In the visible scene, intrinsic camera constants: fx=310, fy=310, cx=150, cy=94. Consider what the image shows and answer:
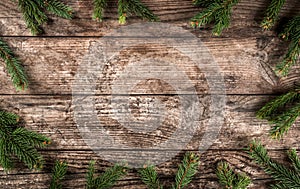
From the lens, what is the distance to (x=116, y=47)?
4.02 ft

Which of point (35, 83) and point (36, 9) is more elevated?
point (36, 9)

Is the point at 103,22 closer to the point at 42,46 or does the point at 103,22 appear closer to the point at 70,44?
the point at 70,44

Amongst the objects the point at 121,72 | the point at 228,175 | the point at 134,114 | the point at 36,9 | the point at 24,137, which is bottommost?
the point at 228,175

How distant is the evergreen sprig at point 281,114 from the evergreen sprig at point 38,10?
2.74 feet

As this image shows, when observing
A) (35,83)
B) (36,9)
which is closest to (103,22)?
(36,9)

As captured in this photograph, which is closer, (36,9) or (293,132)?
(36,9)

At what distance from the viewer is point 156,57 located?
4.07ft

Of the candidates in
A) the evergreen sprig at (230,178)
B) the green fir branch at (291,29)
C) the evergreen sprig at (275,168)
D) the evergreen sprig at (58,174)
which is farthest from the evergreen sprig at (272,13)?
the evergreen sprig at (58,174)

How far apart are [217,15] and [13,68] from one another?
30.8 inches

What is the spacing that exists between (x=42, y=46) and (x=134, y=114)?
0.45 meters

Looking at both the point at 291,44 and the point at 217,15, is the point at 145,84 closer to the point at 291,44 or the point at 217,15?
the point at 217,15

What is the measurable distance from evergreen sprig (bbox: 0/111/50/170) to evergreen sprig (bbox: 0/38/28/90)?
13 centimetres

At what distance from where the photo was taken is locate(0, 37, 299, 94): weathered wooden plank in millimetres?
1218

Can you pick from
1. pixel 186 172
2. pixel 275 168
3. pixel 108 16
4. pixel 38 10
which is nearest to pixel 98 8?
pixel 108 16
